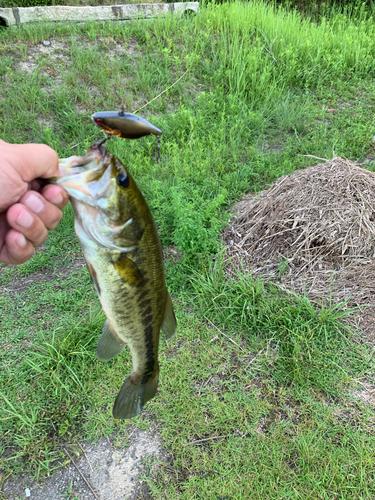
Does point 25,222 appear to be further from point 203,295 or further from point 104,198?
point 203,295

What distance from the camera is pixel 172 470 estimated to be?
2580 millimetres

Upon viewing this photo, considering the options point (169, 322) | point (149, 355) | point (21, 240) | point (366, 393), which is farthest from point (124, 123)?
point (366, 393)

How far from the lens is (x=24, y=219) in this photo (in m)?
1.50

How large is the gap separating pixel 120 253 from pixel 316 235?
110 inches

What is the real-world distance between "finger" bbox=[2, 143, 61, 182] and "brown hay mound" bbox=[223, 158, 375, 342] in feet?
7.95

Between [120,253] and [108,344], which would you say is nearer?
[120,253]

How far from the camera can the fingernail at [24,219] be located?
1490 millimetres

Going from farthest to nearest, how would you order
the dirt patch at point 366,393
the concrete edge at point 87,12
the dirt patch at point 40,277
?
the concrete edge at point 87,12 → the dirt patch at point 40,277 → the dirt patch at point 366,393

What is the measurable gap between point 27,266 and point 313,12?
9754 mm

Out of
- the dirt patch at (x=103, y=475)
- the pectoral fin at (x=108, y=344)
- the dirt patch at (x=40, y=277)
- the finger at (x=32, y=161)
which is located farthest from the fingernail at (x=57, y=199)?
the dirt patch at (x=40, y=277)

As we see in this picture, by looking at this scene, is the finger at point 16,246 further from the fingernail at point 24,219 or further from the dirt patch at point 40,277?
the dirt patch at point 40,277

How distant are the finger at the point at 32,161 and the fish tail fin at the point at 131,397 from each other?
1.00 meters

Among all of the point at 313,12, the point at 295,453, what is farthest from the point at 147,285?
the point at 313,12

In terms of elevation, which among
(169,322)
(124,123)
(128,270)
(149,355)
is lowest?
(149,355)
